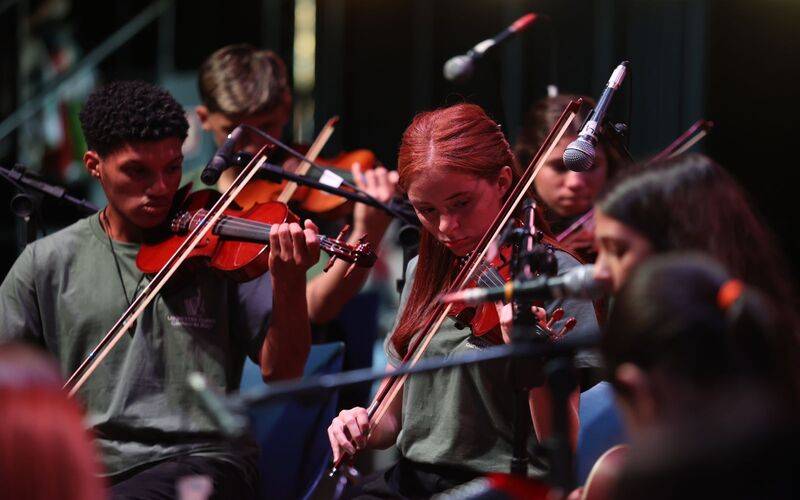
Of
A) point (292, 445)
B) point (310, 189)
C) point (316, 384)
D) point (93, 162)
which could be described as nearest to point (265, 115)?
point (310, 189)

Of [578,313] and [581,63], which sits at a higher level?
[581,63]

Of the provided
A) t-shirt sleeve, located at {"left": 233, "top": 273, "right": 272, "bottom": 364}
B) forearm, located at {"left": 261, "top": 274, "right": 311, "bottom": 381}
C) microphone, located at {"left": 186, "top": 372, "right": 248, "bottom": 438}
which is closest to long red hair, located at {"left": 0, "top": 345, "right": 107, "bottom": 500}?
microphone, located at {"left": 186, "top": 372, "right": 248, "bottom": 438}

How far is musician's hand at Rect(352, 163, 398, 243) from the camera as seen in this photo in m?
2.93

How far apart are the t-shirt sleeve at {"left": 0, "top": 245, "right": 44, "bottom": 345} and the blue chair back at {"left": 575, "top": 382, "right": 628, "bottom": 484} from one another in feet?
4.19

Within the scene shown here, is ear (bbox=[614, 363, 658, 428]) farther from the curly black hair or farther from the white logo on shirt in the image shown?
the curly black hair

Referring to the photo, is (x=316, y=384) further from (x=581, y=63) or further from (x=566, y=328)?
(x=581, y=63)

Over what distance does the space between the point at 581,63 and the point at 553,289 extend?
238 centimetres

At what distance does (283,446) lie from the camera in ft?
8.28

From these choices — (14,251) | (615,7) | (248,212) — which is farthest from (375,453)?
(14,251)

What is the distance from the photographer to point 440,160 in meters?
2.17

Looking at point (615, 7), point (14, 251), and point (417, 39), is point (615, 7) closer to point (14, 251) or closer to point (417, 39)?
point (417, 39)

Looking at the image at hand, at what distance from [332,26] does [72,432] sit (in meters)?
3.53

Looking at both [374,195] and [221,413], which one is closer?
[221,413]

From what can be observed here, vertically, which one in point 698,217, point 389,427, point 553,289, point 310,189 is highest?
point 698,217
